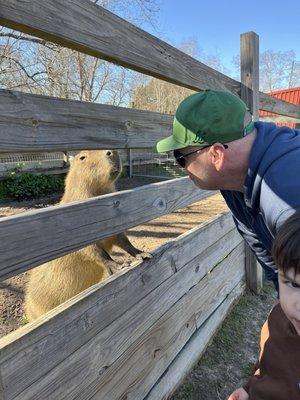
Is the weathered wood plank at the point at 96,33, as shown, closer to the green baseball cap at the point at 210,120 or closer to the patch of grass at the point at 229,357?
the green baseball cap at the point at 210,120

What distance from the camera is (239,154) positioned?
1666mm

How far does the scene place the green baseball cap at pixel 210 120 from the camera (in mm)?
1664

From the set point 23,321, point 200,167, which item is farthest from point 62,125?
point 23,321

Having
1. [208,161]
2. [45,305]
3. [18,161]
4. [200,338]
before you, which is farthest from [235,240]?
[18,161]

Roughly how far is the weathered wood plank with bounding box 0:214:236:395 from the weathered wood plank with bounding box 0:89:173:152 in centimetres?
71

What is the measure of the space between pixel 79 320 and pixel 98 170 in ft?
5.28

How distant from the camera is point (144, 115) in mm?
2377

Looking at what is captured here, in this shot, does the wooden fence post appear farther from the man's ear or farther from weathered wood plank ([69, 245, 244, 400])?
the man's ear

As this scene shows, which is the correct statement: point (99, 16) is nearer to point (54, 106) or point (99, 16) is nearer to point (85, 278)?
point (54, 106)

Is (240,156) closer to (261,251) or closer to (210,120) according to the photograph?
(210,120)

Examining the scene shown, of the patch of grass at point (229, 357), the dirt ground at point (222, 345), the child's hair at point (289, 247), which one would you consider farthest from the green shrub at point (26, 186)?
the child's hair at point (289, 247)

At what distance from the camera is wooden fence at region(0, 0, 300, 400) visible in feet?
4.70

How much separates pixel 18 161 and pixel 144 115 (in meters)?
11.1

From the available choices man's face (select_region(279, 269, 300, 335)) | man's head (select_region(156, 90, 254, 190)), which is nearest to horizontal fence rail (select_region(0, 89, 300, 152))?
man's head (select_region(156, 90, 254, 190))
